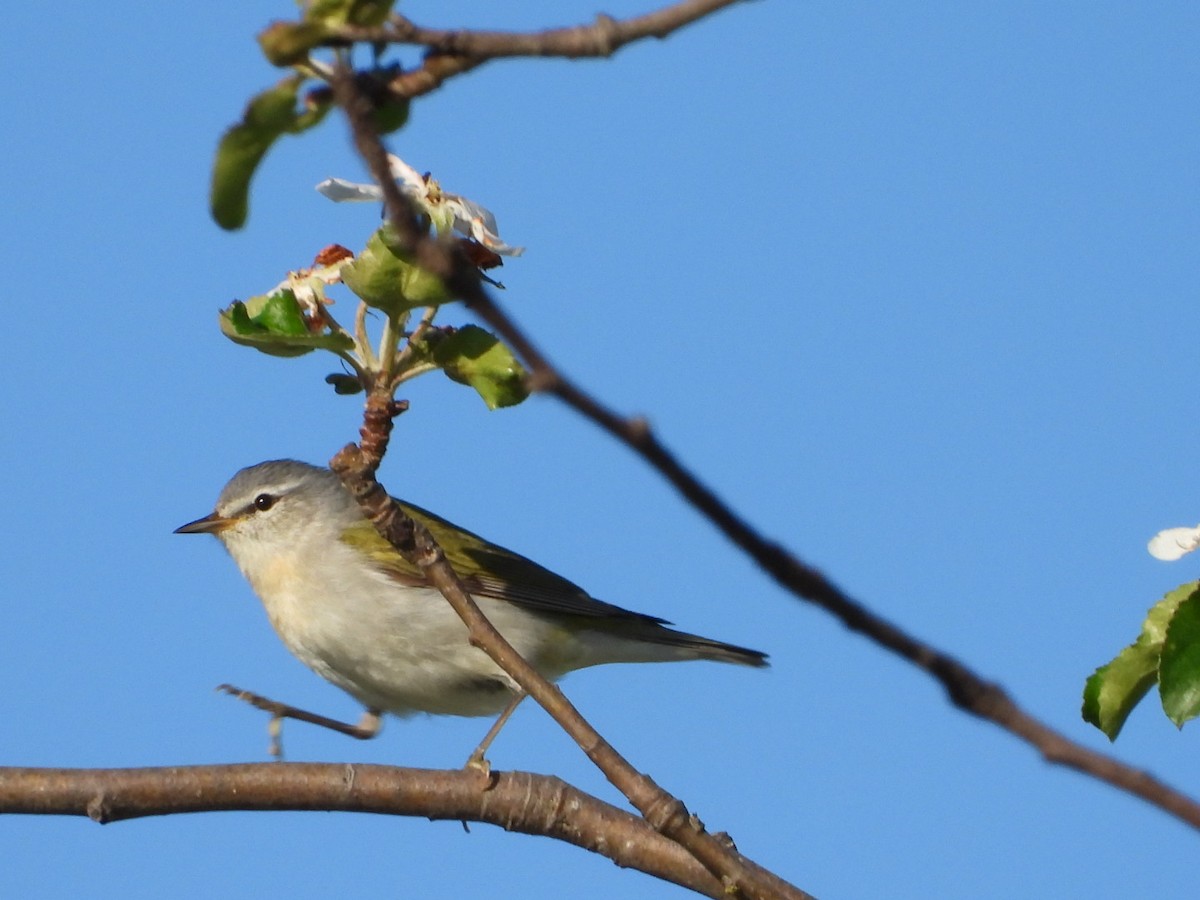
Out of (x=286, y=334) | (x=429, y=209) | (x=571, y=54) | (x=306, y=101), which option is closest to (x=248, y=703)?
(x=286, y=334)

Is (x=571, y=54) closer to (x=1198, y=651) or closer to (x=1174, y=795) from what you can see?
(x=1174, y=795)

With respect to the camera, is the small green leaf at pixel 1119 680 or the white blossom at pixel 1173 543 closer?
the white blossom at pixel 1173 543

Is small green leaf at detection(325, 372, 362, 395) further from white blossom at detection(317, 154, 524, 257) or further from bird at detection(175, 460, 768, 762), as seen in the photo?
bird at detection(175, 460, 768, 762)

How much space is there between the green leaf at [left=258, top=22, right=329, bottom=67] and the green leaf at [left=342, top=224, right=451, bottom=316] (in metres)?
0.87

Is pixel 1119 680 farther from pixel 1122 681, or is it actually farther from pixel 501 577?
pixel 501 577

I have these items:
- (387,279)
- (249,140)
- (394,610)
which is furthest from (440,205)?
(394,610)

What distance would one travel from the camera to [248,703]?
200 inches

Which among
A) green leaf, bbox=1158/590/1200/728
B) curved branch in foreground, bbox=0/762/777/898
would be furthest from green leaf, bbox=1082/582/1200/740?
curved branch in foreground, bbox=0/762/777/898

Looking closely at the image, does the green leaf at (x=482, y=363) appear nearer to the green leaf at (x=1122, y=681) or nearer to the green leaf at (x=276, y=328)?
the green leaf at (x=276, y=328)

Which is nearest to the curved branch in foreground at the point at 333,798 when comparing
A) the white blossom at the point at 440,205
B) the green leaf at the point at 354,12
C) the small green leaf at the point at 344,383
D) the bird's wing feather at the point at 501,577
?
the small green leaf at the point at 344,383

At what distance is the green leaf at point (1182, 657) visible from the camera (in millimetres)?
2520

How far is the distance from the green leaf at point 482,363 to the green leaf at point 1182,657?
1.58 metres

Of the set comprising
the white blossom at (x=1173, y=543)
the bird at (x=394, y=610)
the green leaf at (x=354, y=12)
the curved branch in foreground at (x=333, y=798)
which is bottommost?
the curved branch in foreground at (x=333, y=798)

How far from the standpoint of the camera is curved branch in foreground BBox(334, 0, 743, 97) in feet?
5.01
